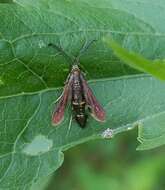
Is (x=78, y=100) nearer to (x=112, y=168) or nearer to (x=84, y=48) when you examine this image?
(x=84, y=48)

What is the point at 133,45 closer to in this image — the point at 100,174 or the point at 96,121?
the point at 96,121

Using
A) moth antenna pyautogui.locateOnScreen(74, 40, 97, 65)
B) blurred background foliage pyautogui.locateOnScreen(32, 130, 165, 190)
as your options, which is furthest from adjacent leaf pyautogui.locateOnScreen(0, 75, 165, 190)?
blurred background foliage pyautogui.locateOnScreen(32, 130, 165, 190)

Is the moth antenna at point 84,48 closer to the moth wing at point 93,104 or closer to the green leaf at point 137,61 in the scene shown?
the moth wing at point 93,104

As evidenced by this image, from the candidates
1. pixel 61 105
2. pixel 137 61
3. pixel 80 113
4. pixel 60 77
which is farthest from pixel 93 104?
pixel 137 61

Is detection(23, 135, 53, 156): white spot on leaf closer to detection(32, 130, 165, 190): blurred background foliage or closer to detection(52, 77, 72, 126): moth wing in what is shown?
detection(52, 77, 72, 126): moth wing

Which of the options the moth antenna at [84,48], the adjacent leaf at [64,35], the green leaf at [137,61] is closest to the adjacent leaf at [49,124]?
the adjacent leaf at [64,35]
